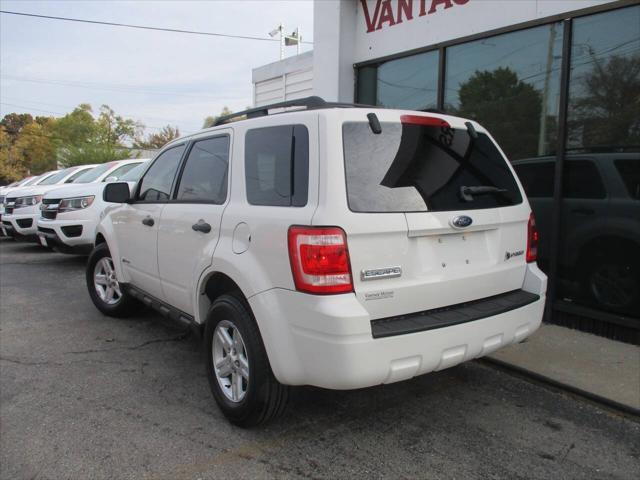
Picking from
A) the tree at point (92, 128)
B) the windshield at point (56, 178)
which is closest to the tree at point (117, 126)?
the tree at point (92, 128)

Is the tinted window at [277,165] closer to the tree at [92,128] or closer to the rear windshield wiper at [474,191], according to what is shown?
the rear windshield wiper at [474,191]

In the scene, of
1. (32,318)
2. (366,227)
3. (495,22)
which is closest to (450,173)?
(366,227)

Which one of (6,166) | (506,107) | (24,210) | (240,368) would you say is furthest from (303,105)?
(6,166)

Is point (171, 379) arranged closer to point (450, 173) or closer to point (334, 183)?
point (334, 183)

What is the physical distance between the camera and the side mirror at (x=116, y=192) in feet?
15.1

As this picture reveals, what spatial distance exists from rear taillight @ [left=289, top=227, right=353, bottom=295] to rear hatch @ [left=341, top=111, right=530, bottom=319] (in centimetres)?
5

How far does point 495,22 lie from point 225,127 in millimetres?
3805

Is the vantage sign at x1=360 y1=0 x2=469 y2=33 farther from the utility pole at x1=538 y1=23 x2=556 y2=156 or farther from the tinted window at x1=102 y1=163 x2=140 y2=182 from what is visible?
the tinted window at x1=102 y1=163 x2=140 y2=182

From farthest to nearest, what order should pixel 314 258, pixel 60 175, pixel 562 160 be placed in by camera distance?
pixel 60 175, pixel 562 160, pixel 314 258

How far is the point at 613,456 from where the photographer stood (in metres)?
2.86

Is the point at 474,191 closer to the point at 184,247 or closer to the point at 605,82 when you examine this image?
the point at 184,247

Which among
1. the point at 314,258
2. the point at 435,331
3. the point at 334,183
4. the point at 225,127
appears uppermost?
the point at 225,127

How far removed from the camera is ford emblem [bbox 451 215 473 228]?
286 centimetres

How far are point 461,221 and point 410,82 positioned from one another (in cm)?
455
